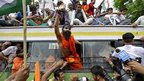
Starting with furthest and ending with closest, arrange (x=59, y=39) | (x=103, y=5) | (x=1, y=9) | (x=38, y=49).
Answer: (x=103, y=5), (x=38, y=49), (x=59, y=39), (x=1, y=9)

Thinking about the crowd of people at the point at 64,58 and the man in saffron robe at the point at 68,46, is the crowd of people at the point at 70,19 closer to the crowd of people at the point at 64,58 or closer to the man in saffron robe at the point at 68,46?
the crowd of people at the point at 64,58

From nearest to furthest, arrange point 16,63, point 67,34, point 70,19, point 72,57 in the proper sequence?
point 67,34 → point 72,57 → point 16,63 → point 70,19

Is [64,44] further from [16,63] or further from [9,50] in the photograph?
[9,50]

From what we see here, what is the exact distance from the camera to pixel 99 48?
1152 cm

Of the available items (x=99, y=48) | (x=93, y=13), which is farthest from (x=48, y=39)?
(x=93, y=13)

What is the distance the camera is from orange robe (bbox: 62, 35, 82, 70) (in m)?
10.9

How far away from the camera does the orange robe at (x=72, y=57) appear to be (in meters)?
10.9

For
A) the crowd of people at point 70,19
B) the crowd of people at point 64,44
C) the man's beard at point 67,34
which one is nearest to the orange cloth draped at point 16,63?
the crowd of people at point 64,44

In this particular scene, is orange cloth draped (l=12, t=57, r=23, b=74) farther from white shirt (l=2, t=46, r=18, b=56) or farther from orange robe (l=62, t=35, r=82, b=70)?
orange robe (l=62, t=35, r=82, b=70)

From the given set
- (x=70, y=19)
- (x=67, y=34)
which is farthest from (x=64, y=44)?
(x=70, y=19)

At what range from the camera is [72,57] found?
11047 millimetres

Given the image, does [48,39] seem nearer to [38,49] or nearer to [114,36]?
[38,49]

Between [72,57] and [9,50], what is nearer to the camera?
[72,57]

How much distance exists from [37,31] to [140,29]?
2110mm
